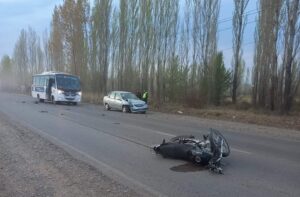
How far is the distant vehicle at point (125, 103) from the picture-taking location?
111 feet

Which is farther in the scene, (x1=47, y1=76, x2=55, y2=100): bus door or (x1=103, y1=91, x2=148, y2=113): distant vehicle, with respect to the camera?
(x1=47, y1=76, x2=55, y2=100): bus door

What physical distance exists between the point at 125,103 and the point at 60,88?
35.0ft

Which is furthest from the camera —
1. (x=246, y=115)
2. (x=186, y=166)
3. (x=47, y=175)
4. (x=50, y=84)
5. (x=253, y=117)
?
(x=50, y=84)

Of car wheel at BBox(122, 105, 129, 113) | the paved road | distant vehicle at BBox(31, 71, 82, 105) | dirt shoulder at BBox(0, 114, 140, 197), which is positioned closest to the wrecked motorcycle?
the paved road

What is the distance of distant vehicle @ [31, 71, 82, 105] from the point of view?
42.7 metres

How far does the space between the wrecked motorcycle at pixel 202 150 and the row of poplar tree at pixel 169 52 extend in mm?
18052

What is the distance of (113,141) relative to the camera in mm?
14859

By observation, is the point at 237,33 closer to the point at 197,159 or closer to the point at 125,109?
the point at 125,109

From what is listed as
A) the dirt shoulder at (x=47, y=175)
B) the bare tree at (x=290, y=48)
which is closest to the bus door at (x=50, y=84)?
the bare tree at (x=290, y=48)

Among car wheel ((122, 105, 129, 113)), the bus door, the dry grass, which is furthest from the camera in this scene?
the bus door

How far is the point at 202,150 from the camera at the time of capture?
10.4m

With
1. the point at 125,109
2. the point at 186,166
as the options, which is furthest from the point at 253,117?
the point at 186,166

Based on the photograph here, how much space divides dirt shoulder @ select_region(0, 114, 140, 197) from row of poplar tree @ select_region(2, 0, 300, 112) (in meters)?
19.1

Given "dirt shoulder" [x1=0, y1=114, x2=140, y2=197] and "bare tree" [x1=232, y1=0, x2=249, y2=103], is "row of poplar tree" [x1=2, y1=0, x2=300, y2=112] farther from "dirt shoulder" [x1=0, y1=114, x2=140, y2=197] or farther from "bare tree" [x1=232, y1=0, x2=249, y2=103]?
Result: "dirt shoulder" [x1=0, y1=114, x2=140, y2=197]
